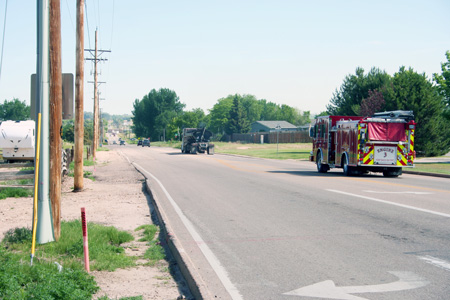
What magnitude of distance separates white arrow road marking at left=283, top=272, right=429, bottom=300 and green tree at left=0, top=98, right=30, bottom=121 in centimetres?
14656

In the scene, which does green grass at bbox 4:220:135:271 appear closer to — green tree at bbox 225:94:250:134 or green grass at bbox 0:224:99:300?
green grass at bbox 0:224:99:300

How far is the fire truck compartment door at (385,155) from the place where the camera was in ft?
71.5

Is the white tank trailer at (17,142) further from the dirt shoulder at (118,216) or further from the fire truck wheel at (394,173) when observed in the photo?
the fire truck wheel at (394,173)

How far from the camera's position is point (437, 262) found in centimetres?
660

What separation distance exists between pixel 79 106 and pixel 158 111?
143891 mm

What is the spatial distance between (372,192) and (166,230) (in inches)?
337

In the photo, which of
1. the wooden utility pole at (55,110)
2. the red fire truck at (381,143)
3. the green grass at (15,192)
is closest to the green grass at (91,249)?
the wooden utility pole at (55,110)

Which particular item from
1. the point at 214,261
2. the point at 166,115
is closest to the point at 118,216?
the point at 214,261

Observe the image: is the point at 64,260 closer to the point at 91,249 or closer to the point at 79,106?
the point at 91,249

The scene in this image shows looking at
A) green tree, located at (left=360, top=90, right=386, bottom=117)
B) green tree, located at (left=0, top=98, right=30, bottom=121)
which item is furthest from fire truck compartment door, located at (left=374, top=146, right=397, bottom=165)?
green tree, located at (left=0, top=98, right=30, bottom=121)

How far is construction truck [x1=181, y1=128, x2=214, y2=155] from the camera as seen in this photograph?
54.1 meters

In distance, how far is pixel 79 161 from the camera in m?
16.7

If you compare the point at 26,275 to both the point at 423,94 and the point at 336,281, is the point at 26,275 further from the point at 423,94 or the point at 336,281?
the point at 423,94

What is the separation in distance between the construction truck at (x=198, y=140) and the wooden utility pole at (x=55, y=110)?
45901 millimetres
